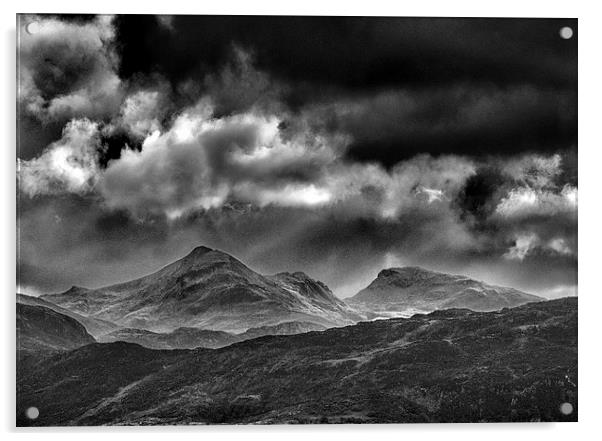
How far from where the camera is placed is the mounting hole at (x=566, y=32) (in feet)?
19.0

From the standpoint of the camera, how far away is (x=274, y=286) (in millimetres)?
5816

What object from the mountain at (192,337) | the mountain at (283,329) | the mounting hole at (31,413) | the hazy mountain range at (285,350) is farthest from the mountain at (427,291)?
the mounting hole at (31,413)

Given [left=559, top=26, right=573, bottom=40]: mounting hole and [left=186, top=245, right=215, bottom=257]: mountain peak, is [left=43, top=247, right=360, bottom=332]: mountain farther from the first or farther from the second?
[left=559, top=26, right=573, bottom=40]: mounting hole

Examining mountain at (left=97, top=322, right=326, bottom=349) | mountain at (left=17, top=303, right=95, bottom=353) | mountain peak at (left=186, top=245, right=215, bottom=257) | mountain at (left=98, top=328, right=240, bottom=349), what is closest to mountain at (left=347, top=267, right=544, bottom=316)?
mountain at (left=97, top=322, right=326, bottom=349)

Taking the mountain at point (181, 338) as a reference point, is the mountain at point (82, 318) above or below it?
above

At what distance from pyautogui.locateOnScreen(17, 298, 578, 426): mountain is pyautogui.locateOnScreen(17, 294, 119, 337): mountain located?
0.36 feet

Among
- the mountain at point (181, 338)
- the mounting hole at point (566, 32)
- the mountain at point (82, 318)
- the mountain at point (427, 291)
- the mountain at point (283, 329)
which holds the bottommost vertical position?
the mountain at point (181, 338)

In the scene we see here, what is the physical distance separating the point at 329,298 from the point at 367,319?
0.32m

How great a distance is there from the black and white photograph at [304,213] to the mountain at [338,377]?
0.6 inches

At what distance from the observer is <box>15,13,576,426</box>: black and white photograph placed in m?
5.66

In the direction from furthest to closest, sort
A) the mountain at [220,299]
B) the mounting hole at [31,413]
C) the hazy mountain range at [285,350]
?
the mountain at [220,299]
the hazy mountain range at [285,350]
the mounting hole at [31,413]

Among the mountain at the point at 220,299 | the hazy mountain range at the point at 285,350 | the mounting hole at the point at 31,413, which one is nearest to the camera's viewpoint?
the mounting hole at the point at 31,413

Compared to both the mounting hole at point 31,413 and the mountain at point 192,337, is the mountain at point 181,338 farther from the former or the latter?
the mounting hole at point 31,413

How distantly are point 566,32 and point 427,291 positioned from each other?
2143 mm
